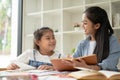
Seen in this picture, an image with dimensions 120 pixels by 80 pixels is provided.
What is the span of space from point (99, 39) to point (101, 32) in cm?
6

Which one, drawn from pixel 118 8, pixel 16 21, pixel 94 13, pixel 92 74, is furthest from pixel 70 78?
pixel 16 21

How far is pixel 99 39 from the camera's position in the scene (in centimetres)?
161

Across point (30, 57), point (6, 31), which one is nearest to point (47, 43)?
point (30, 57)

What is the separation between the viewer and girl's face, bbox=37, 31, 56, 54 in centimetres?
187

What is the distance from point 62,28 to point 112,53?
4.84 ft

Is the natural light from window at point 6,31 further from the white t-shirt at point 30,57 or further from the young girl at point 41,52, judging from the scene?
the white t-shirt at point 30,57

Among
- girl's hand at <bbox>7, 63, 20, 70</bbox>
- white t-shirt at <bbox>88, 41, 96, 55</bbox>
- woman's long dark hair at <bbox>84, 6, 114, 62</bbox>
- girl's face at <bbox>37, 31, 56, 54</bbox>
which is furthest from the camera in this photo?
girl's face at <bbox>37, 31, 56, 54</bbox>

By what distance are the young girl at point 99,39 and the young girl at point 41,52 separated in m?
0.26

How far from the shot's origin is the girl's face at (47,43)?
6.14 feet

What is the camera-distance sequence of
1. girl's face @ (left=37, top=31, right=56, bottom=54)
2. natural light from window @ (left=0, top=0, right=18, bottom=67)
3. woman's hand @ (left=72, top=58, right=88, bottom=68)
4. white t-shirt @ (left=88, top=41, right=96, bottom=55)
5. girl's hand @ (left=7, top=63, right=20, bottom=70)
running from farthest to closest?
natural light from window @ (left=0, top=0, right=18, bottom=67) < girl's face @ (left=37, top=31, right=56, bottom=54) < white t-shirt @ (left=88, top=41, right=96, bottom=55) < girl's hand @ (left=7, top=63, right=20, bottom=70) < woman's hand @ (left=72, top=58, right=88, bottom=68)

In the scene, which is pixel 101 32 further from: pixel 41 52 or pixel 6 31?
pixel 6 31

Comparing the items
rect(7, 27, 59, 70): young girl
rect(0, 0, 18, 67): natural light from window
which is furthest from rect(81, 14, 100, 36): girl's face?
rect(0, 0, 18, 67): natural light from window

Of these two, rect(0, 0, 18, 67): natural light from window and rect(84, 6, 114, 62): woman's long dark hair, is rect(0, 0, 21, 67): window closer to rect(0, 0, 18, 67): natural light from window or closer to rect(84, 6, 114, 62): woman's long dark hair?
rect(0, 0, 18, 67): natural light from window

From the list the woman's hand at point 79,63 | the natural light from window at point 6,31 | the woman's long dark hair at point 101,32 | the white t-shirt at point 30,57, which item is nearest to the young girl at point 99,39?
the woman's long dark hair at point 101,32
